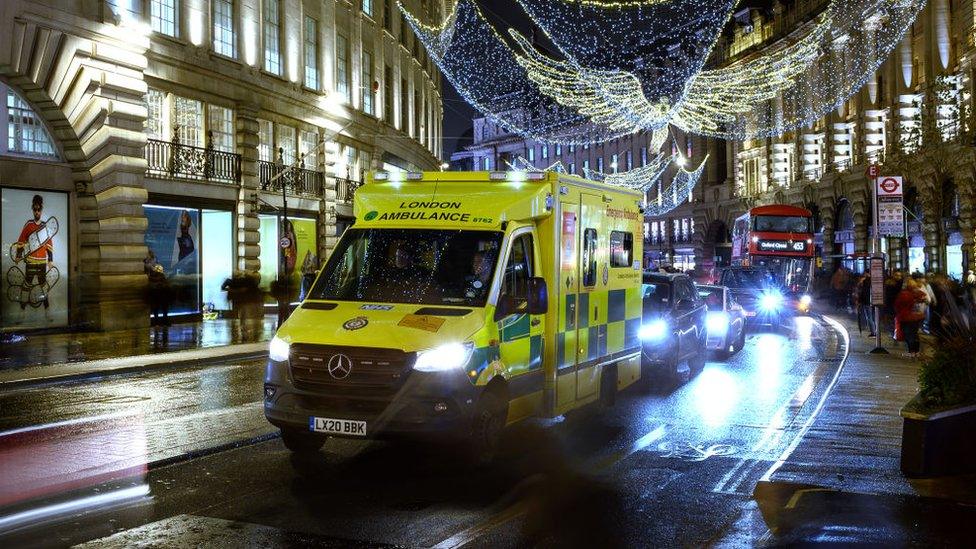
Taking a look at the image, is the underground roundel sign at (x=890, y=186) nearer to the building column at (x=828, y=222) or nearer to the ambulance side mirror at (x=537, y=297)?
the ambulance side mirror at (x=537, y=297)

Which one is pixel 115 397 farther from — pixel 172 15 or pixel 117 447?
pixel 172 15

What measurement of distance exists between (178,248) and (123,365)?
38.4ft

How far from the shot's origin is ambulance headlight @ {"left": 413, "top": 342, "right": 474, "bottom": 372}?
310 inches

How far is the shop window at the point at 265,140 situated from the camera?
31.8m

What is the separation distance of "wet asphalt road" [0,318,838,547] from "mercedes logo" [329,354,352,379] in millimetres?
912

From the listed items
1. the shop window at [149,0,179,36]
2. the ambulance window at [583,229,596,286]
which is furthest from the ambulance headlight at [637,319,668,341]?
the shop window at [149,0,179,36]

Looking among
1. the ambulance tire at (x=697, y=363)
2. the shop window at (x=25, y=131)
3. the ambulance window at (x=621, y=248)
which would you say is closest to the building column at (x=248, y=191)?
the shop window at (x=25, y=131)

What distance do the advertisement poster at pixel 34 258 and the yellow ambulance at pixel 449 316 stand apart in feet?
53.0

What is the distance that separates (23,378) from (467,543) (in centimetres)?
1133

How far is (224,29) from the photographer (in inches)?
1160

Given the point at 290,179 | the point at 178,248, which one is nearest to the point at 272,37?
the point at 290,179

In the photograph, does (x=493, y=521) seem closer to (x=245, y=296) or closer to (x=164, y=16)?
(x=245, y=296)

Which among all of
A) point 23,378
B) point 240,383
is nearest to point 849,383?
point 240,383

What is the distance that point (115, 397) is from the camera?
13.5 metres
